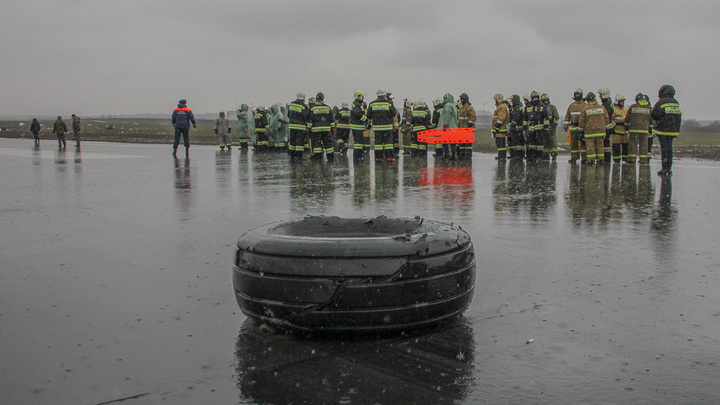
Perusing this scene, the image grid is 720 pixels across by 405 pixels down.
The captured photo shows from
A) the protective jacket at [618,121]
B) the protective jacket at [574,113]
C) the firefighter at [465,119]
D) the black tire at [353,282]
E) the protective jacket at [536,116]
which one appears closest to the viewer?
the black tire at [353,282]

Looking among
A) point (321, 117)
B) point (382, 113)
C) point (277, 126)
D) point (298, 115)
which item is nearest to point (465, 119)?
point (382, 113)

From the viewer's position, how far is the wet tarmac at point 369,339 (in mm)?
3582

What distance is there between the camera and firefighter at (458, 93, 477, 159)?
2469 cm

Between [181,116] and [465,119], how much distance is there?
34.3ft

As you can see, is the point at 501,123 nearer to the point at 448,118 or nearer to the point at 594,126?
the point at 448,118

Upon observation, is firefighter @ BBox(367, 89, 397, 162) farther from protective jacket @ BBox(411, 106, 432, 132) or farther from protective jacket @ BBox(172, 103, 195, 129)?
protective jacket @ BBox(172, 103, 195, 129)

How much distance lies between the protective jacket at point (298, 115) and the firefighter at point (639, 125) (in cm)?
986

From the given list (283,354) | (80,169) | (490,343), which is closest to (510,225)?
(490,343)

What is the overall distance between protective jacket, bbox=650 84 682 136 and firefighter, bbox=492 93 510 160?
22.5 ft

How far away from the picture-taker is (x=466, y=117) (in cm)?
2489

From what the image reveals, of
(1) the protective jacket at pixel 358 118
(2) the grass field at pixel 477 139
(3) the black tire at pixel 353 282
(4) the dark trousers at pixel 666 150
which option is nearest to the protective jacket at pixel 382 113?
(1) the protective jacket at pixel 358 118

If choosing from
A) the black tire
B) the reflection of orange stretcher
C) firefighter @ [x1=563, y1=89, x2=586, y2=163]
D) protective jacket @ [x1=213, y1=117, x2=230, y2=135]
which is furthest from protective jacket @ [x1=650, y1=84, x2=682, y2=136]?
protective jacket @ [x1=213, y1=117, x2=230, y2=135]

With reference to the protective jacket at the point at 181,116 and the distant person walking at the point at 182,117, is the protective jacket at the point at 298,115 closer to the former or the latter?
the distant person walking at the point at 182,117

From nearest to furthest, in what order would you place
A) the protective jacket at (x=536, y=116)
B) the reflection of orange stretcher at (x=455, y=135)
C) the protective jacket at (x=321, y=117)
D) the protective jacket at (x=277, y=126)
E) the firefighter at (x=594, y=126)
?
1. the firefighter at (x=594, y=126)
2. the protective jacket at (x=536, y=116)
3. the protective jacket at (x=321, y=117)
4. the reflection of orange stretcher at (x=455, y=135)
5. the protective jacket at (x=277, y=126)
